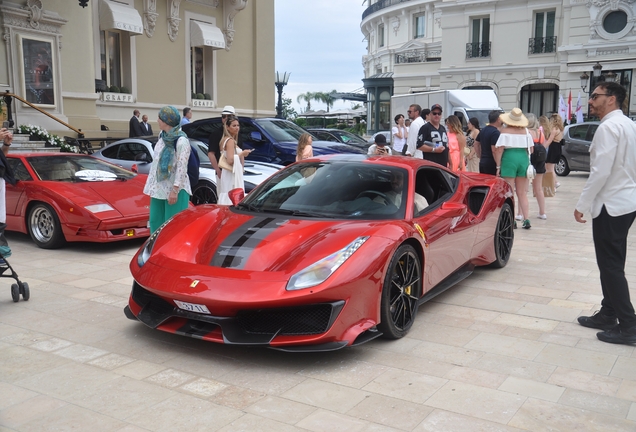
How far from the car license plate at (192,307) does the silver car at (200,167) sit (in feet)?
16.7

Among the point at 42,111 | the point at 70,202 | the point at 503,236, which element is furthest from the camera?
the point at 42,111

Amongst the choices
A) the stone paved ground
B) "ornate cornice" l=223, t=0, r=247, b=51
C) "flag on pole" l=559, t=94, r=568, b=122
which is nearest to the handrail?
"ornate cornice" l=223, t=0, r=247, b=51

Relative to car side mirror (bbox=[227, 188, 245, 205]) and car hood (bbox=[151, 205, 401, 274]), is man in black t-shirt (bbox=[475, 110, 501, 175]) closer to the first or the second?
car side mirror (bbox=[227, 188, 245, 205])

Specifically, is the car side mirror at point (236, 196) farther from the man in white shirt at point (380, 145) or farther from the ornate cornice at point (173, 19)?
the ornate cornice at point (173, 19)

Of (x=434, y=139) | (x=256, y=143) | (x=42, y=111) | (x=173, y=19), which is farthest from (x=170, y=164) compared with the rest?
(x=173, y=19)

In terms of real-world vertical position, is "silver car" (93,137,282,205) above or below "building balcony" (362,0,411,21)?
below

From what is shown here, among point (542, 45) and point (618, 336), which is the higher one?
point (542, 45)

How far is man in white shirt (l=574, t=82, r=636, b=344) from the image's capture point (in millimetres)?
4348

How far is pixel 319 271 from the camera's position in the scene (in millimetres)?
3879

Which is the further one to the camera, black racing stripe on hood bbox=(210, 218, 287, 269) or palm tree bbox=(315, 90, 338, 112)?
palm tree bbox=(315, 90, 338, 112)

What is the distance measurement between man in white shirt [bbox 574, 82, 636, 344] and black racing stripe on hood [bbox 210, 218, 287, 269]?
2277mm

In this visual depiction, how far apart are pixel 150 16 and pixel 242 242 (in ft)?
54.5

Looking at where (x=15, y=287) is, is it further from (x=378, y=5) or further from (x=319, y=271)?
(x=378, y=5)

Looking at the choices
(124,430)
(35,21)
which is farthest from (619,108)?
(35,21)
